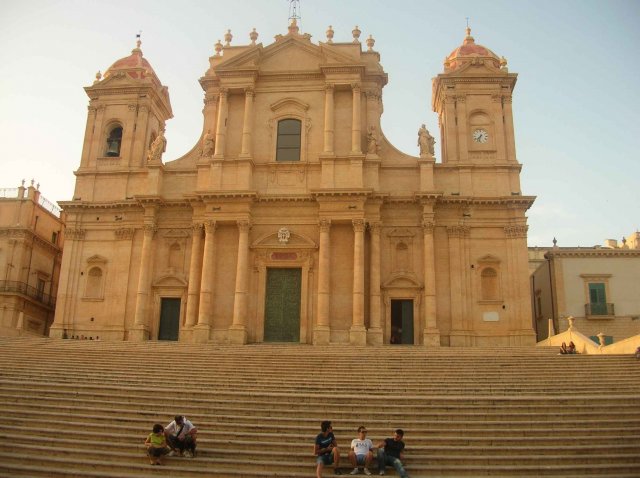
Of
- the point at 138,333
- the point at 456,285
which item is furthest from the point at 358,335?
the point at 138,333

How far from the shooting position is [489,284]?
102ft

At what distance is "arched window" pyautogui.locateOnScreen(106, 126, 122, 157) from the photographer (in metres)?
35.8

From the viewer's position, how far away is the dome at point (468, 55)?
34.6 meters

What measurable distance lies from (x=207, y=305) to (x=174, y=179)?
7.22 m

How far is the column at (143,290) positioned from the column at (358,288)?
9989 mm

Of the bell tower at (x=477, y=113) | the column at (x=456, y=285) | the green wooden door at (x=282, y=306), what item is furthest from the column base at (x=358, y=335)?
the bell tower at (x=477, y=113)

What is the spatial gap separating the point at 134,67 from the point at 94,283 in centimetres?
1246

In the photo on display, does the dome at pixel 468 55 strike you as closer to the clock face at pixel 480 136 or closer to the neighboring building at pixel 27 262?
the clock face at pixel 480 136

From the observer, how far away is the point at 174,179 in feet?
110

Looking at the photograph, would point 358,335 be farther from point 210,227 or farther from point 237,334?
point 210,227

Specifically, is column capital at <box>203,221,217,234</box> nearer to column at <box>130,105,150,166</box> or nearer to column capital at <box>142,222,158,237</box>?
column capital at <box>142,222,158,237</box>

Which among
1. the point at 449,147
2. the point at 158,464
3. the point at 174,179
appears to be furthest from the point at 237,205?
the point at 158,464

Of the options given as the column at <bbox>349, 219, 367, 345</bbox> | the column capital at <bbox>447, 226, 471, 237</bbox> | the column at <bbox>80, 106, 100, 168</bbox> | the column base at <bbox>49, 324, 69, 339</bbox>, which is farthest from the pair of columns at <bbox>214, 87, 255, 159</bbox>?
the column base at <bbox>49, 324, 69, 339</bbox>

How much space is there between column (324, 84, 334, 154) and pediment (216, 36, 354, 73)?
1618 mm
